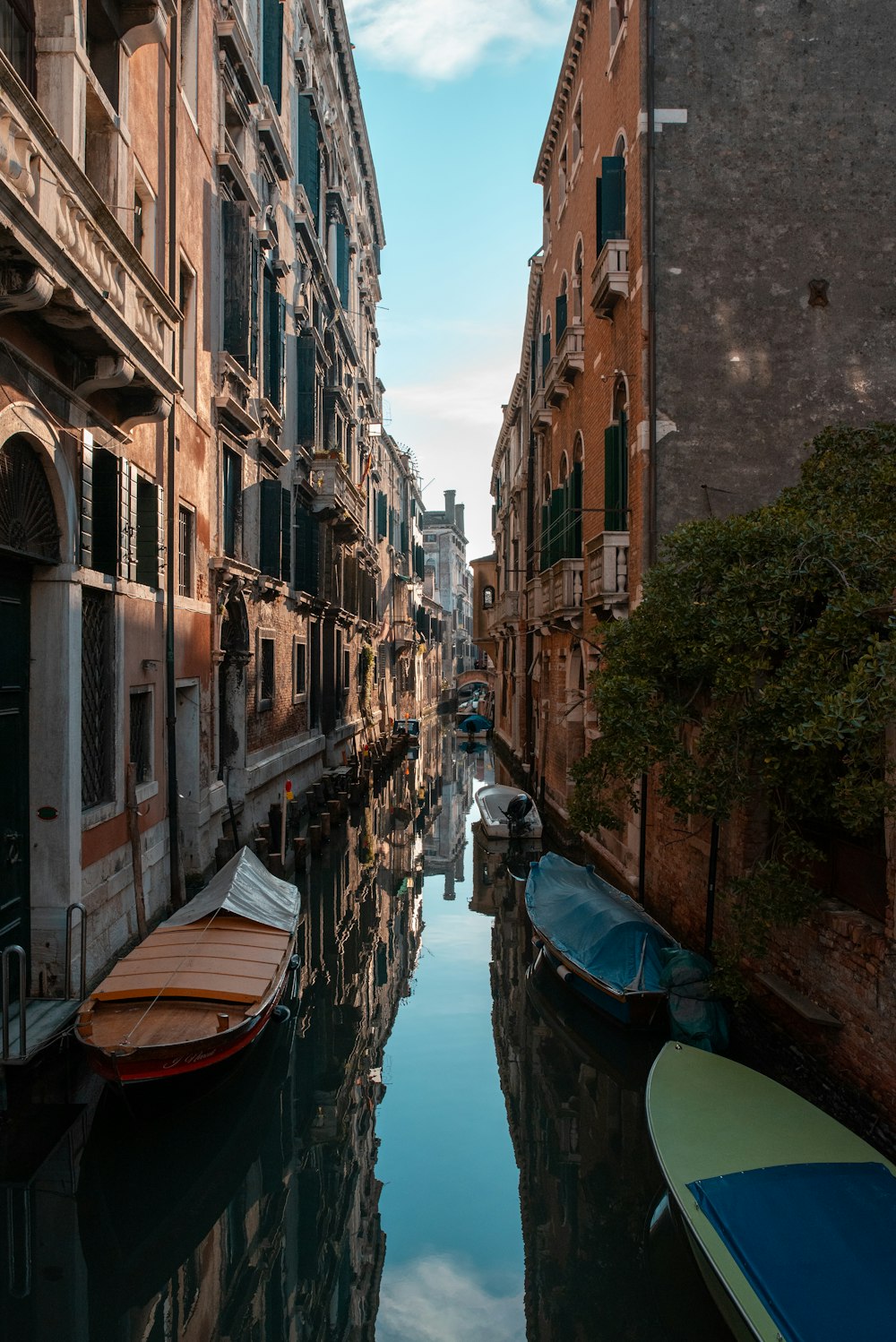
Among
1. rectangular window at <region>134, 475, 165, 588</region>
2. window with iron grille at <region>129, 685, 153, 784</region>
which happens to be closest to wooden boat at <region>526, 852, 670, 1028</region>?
window with iron grille at <region>129, 685, 153, 784</region>

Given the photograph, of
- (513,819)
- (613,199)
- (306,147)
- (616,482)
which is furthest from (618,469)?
(306,147)

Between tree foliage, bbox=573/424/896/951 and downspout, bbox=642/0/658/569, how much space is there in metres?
3.06

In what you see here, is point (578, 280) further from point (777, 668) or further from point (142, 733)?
point (777, 668)

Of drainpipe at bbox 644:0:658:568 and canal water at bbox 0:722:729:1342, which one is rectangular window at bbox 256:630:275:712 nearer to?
canal water at bbox 0:722:729:1342

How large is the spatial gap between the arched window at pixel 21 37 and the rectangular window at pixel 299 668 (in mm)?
13422

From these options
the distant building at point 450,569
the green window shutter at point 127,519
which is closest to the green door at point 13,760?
the green window shutter at point 127,519

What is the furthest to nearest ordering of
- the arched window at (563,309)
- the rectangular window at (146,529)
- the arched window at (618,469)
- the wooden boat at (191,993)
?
1. the arched window at (563,309)
2. the arched window at (618,469)
3. the rectangular window at (146,529)
4. the wooden boat at (191,993)

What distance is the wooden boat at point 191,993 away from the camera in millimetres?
6613

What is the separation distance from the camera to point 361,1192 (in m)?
6.64

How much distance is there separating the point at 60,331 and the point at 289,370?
1273 centimetres

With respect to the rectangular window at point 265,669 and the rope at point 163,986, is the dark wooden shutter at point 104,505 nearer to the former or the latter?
the rope at point 163,986

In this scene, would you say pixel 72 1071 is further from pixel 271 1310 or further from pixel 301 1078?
pixel 271 1310

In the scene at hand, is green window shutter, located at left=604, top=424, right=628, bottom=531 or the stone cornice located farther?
the stone cornice

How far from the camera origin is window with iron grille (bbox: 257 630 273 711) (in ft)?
55.9
